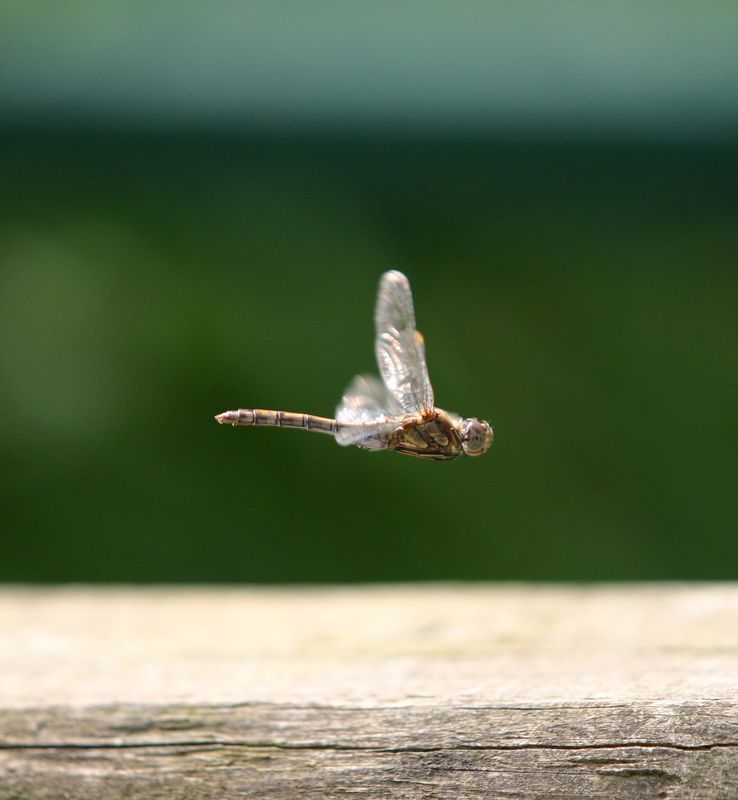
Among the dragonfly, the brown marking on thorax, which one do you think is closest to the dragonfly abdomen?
the dragonfly

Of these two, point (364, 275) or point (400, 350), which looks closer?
point (400, 350)

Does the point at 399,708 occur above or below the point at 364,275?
below

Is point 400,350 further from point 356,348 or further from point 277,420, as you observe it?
point 356,348

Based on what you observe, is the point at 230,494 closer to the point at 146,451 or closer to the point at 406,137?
the point at 146,451

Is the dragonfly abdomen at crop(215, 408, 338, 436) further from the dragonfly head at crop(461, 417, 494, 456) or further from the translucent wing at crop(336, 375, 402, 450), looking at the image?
the dragonfly head at crop(461, 417, 494, 456)

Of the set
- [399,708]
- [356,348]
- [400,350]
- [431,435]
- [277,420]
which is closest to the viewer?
[399,708]

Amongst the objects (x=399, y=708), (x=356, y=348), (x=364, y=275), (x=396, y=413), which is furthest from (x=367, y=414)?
(x=364, y=275)
